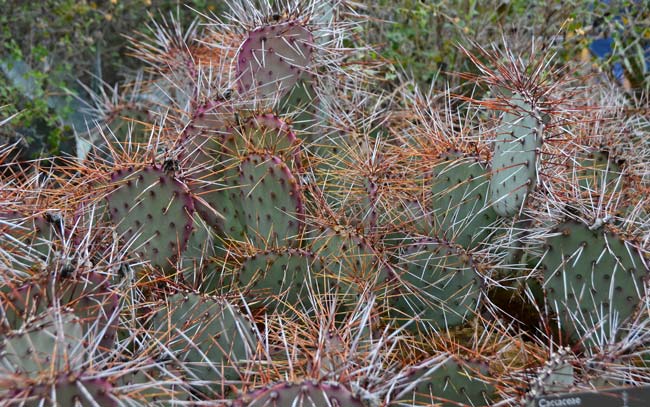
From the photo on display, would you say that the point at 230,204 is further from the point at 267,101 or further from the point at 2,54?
the point at 2,54

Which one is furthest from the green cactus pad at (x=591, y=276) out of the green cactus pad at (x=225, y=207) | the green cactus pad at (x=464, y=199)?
the green cactus pad at (x=225, y=207)

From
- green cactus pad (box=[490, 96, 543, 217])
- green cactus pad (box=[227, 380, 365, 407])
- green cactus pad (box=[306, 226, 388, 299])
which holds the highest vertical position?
green cactus pad (box=[490, 96, 543, 217])

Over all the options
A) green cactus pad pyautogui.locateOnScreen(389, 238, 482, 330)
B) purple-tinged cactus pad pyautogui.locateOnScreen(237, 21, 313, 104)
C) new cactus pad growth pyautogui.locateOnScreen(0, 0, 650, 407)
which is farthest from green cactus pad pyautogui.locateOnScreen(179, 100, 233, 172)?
green cactus pad pyautogui.locateOnScreen(389, 238, 482, 330)

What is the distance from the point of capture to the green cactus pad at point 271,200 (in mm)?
2598

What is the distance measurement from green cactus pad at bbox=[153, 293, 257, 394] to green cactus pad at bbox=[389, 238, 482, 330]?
23.0 inches

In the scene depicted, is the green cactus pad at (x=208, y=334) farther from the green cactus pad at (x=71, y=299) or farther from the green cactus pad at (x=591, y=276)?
the green cactus pad at (x=591, y=276)

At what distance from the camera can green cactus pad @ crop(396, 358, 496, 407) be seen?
205 cm

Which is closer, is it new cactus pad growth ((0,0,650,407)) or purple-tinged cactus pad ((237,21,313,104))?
new cactus pad growth ((0,0,650,407))

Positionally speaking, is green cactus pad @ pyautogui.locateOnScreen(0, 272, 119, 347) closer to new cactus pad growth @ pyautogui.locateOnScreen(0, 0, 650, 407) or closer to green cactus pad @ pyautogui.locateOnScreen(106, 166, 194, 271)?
new cactus pad growth @ pyautogui.locateOnScreen(0, 0, 650, 407)

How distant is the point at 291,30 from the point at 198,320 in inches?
52.6

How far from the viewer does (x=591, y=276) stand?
2.41 meters

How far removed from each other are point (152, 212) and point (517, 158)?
3.86 feet

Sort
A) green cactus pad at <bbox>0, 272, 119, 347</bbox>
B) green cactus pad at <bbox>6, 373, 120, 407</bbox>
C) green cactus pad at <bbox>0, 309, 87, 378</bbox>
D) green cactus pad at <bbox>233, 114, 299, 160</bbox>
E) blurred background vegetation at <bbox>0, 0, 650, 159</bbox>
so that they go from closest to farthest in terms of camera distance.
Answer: green cactus pad at <bbox>6, 373, 120, 407</bbox>, green cactus pad at <bbox>0, 309, 87, 378</bbox>, green cactus pad at <bbox>0, 272, 119, 347</bbox>, green cactus pad at <bbox>233, 114, 299, 160</bbox>, blurred background vegetation at <bbox>0, 0, 650, 159</bbox>

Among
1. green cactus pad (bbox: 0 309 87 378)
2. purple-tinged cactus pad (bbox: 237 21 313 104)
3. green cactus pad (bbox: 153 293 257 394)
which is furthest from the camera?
purple-tinged cactus pad (bbox: 237 21 313 104)
